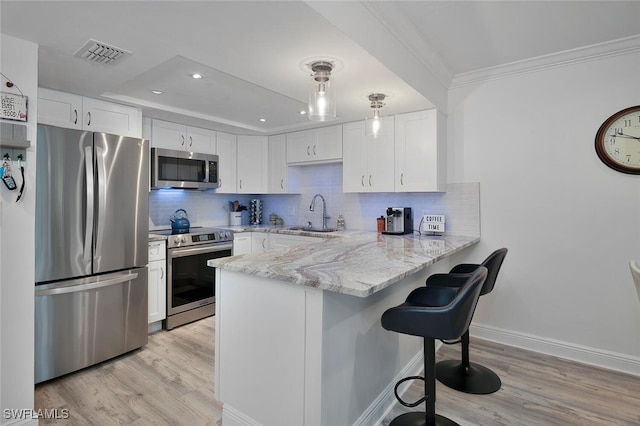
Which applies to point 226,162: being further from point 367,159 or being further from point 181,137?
point 367,159

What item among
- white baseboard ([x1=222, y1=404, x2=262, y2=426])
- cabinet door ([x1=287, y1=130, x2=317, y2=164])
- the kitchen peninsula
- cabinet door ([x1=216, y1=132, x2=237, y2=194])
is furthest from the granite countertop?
cabinet door ([x1=216, y1=132, x2=237, y2=194])

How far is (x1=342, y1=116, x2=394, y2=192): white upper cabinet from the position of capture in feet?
11.5

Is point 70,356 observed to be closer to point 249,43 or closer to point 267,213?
point 249,43

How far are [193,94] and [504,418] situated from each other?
132 inches

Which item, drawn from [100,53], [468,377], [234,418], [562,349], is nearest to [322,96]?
[100,53]

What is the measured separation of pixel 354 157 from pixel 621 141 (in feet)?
7.48

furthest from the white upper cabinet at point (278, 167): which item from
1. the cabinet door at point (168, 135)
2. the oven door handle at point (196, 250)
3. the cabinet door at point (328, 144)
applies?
the cabinet door at point (168, 135)

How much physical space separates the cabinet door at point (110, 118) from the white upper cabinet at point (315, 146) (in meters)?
1.83

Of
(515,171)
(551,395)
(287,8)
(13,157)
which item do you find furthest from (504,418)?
(13,157)

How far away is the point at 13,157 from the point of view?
1863mm

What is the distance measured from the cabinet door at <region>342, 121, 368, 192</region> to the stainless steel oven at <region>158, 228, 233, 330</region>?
1.57 meters

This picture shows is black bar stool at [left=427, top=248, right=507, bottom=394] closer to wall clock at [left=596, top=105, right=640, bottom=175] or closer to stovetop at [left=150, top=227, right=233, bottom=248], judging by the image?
wall clock at [left=596, top=105, right=640, bottom=175]

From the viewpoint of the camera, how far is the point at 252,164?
181 inches

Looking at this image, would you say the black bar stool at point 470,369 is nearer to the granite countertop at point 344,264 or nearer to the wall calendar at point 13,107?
the granite countertop at point 344,264
